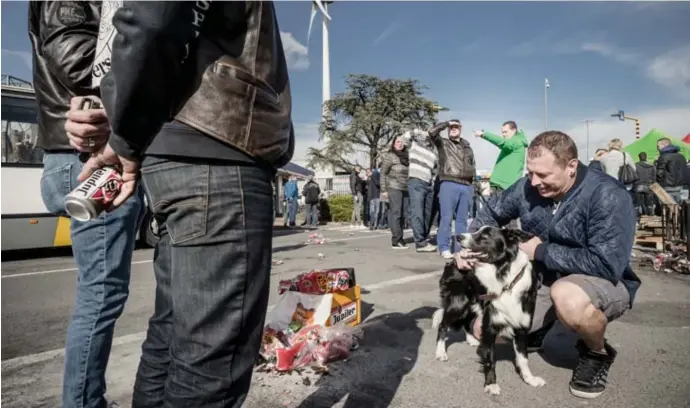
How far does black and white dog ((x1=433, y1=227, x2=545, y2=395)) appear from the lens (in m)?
2.65

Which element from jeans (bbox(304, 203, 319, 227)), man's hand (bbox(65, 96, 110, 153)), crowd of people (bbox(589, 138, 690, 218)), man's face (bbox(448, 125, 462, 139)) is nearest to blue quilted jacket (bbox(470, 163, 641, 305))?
man's hand (bbox(65, 96, 110, 153))

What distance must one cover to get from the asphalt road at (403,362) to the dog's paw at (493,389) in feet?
0.11

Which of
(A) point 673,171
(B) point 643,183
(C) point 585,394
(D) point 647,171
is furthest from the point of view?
(D) point 647,171

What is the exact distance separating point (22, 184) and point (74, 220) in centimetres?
699

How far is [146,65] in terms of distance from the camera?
3.50ft

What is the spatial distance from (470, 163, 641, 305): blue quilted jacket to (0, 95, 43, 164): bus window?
25.6ft

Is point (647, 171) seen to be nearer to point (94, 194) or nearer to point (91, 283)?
point (91, 283)

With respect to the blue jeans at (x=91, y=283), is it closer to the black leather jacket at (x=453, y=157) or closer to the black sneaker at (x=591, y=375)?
the black sneaker at (x=591, y=375)

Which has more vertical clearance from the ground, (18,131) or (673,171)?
(18,131)

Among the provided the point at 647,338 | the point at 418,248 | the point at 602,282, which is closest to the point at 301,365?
the point at 602,282

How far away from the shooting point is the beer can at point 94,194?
132 cm

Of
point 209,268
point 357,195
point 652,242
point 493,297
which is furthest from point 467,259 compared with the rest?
point 357,195

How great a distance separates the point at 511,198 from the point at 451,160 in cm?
354

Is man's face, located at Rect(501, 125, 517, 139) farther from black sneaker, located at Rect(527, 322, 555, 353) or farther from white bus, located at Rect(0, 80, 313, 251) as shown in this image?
white bus, located at Rect(0, 80, 313, 251)
